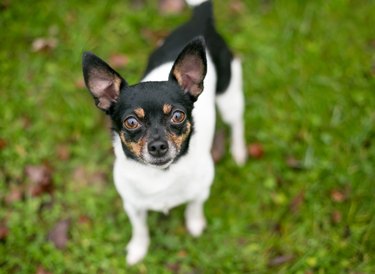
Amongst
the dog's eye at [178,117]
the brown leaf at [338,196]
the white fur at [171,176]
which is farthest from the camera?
the brown leaf at [338,196]

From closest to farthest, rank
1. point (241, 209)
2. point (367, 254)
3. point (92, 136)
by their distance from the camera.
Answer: point (367, 254) → point (241, 209) → point (92, 136)

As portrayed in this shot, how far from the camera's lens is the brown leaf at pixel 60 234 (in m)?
4.20

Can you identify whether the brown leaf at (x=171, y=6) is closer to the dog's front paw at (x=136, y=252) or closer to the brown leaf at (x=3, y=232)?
the dog's front paw at (x=136, y=252)

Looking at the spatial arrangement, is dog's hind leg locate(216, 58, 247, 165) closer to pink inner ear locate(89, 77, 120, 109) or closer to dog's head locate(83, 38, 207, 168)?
dog's head locate(83, 38, 207, 168)

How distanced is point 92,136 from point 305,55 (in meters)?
2.55

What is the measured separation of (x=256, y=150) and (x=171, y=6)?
83.9 inches

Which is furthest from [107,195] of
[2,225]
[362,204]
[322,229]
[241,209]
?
[362,204]

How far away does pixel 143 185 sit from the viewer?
3404 millimetres

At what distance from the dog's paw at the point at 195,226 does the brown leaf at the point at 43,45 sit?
2.62 m

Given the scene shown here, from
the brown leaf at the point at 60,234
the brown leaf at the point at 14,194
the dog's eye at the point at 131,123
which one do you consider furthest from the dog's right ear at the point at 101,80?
the brown leaf at the point at 14,194

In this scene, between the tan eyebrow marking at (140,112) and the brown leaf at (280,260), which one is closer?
the tan eyebrow marking at (140,112)

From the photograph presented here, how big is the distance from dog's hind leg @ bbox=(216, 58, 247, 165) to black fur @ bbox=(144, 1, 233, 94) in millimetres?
157

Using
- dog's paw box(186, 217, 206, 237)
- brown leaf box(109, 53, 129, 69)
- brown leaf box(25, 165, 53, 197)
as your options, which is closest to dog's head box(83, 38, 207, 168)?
dog's paw box(186, 217, 206, 237)

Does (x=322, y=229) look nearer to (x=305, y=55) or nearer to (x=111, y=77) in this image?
(x=305, y=55)
